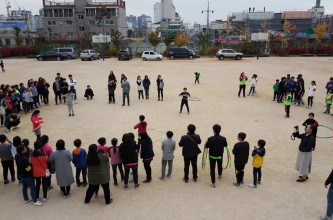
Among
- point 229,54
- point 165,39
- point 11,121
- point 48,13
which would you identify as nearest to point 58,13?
point 48,13

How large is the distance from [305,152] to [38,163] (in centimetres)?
655

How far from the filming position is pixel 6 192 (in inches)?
271

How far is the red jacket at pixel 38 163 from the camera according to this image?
20.2 feet

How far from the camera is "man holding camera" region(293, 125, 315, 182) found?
6.96m

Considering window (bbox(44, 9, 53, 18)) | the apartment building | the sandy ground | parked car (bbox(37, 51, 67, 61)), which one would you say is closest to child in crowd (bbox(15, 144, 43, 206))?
the sandy ground

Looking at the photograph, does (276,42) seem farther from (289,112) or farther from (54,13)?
(54,13)

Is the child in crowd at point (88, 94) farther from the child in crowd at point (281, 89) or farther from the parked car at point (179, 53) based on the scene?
the parked car at point (179, 53)

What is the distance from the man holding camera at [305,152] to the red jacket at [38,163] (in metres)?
6.33

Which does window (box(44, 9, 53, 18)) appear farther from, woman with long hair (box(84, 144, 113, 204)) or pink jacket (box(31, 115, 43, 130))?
woman with long hair (box(84, 144, 113, 204))

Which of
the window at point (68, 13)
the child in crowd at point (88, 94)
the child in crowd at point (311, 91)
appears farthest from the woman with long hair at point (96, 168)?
the window at point (68, 13)

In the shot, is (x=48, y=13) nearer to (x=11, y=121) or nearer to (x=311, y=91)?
(x=11, y=121)

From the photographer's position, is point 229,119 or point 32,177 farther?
point 229,119

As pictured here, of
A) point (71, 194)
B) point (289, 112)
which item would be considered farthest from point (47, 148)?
point (289, 112)

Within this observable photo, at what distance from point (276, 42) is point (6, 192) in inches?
1871
